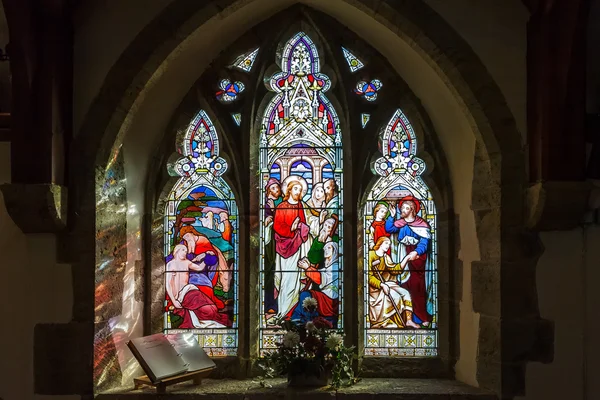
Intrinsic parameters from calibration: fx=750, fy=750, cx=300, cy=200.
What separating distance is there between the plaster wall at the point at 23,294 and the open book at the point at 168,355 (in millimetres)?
525

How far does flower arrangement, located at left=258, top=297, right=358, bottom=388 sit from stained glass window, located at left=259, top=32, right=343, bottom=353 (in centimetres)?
48

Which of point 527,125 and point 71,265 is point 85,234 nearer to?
point 71,265

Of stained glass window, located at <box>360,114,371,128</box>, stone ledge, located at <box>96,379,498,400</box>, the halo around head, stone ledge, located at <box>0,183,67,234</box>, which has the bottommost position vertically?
stone ledge, located at <box>96,379,498,400</box>

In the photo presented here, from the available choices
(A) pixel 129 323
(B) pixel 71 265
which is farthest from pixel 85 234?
(A) pixel 129 323

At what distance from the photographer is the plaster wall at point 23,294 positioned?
476 cm

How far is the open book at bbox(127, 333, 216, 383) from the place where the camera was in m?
4.79

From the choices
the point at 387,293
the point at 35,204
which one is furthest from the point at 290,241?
the point at 35,204

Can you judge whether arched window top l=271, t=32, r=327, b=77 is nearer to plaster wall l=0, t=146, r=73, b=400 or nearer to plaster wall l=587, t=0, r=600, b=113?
plaster wall l=587, t=0, r=600, b=113

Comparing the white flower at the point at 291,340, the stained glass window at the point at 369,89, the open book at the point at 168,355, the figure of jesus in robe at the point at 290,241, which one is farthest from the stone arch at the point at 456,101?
the figure of jesus in robe at the point at 290,241

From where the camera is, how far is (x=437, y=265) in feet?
18.1

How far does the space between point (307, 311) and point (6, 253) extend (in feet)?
6.62

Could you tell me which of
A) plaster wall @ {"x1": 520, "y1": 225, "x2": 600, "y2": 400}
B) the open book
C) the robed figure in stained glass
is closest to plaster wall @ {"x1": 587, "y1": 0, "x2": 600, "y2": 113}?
plaster wall @ {"x1": 520, "y1": 225, "x2": 600, "y2": 400}

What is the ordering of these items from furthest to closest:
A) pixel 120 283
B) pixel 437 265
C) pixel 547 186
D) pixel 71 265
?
pixel 437 265 → pixel 120 283 → pixel 71 265 → pixel 547 186

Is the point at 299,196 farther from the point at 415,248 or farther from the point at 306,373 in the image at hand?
the point at 306,373
